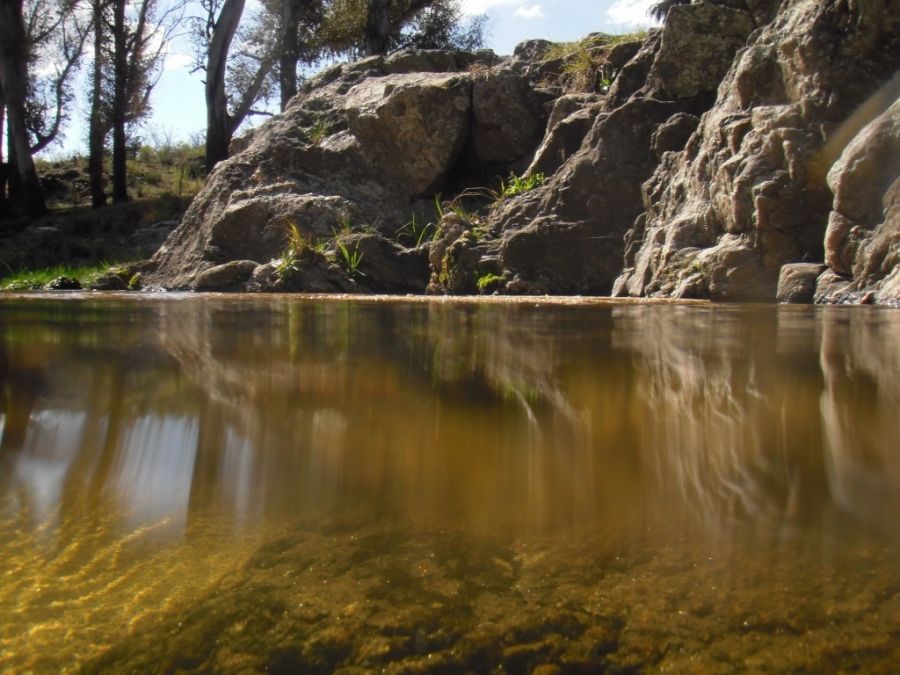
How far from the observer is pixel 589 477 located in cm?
116

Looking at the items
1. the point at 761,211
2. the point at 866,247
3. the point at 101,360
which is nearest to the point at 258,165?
the point at 761,211

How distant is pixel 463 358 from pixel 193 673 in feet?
6.28

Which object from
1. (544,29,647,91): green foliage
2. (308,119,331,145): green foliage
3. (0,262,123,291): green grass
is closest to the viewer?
(544,29,647,91): green foliage

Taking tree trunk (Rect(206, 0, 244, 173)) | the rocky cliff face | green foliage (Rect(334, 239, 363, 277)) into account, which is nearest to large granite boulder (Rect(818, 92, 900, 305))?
the rocky cliff face

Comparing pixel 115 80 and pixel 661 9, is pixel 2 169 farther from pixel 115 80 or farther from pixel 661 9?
pixel 661 9

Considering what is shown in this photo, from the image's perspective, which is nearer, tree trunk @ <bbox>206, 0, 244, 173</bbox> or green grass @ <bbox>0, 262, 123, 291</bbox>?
green grass @ <bbox>0, 262, 123, 291</bbox>

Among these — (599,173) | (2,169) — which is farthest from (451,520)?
(2,169)

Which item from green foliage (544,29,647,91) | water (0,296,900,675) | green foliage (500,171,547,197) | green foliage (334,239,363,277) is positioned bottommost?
water (0,296,900,675)

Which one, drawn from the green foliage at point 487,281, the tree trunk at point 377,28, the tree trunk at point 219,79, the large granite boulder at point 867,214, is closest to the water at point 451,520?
the large granite boulder at point 867,214

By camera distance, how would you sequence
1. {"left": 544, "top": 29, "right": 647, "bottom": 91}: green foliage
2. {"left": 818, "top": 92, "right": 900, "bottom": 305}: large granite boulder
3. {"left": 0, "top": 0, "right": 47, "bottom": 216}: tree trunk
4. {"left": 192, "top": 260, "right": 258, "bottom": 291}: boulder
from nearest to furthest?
{"left": 818, "top": 92, "right": 900, "bottom": 305}: large granite boulder < {"left": 192, "top": 260, "right": 258, "bottom": 291}: boulder < {"left": 544, "top": 29, "right": 647, "bottom": 91}: green foliage < {"left": 0, "top": 0, "right": 47, "bottom": 216}: tree trunk

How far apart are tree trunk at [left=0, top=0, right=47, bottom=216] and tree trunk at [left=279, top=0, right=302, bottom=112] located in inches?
195

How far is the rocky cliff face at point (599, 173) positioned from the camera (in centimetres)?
575

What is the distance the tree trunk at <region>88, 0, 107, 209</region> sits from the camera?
16.2 metres

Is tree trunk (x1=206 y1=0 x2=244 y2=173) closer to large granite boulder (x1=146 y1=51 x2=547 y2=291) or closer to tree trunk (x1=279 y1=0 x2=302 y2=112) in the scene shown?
tree trunk (x1=279 y1=0 x2=302 y2=112)
